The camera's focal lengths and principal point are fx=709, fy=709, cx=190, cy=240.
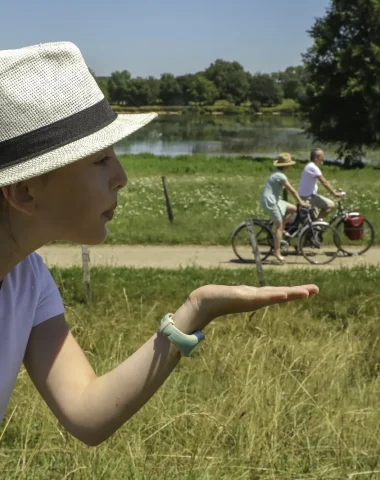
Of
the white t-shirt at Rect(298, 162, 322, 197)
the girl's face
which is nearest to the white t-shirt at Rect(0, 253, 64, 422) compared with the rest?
the girl's face

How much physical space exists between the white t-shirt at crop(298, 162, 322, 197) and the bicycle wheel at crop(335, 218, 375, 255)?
73 cm

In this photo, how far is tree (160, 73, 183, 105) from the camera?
5492 inches

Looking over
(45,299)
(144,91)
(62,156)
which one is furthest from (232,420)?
(144,91)

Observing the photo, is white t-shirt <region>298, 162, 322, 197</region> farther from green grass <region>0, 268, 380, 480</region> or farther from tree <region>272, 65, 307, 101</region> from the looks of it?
tree <region>272, 65, 307, 101</region>

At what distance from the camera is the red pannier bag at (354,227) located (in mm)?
11859

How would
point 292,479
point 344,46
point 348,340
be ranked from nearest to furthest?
point 292,479
point 348,340
point 344,46

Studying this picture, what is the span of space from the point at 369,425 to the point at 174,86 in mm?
142872

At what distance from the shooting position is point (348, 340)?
213 inches

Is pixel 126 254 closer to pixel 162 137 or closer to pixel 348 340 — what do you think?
pixel 348 340

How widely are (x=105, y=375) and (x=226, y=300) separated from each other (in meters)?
0.40

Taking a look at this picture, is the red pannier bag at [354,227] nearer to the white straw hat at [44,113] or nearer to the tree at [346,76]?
the white straw hat at [44,113]

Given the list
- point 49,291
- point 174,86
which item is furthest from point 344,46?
point 174,86

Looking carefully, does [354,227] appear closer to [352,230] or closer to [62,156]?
[352,230]

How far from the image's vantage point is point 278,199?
1109cm
